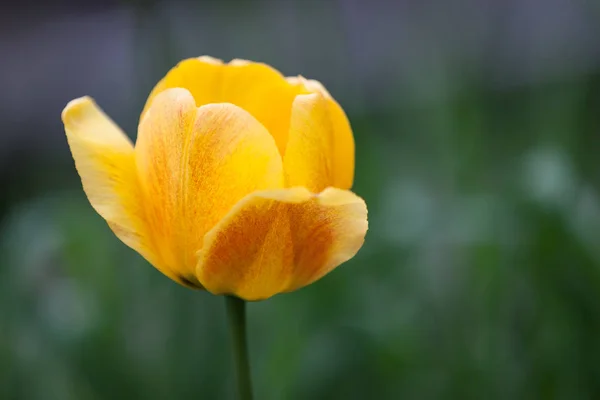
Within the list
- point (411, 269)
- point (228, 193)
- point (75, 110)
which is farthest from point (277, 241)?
point (411, 269)

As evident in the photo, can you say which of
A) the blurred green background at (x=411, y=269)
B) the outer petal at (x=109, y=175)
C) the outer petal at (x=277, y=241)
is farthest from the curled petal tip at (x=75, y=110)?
the blurred green background at (x=411, y=269)

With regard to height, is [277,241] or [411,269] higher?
[277,241]

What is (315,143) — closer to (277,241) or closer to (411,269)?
(277,241)

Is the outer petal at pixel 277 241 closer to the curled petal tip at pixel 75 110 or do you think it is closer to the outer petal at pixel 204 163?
the outer petal at pixel 204 163

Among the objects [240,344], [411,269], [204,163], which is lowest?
[411,269]

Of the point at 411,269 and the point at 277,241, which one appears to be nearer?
the point at 277,241

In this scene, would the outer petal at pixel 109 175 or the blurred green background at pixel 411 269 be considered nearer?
the outer petal at pixel 109 175

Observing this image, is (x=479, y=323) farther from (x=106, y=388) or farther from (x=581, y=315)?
(x=106, y=388)

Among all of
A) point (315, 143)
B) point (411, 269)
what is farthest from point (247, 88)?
point (411, 269)
